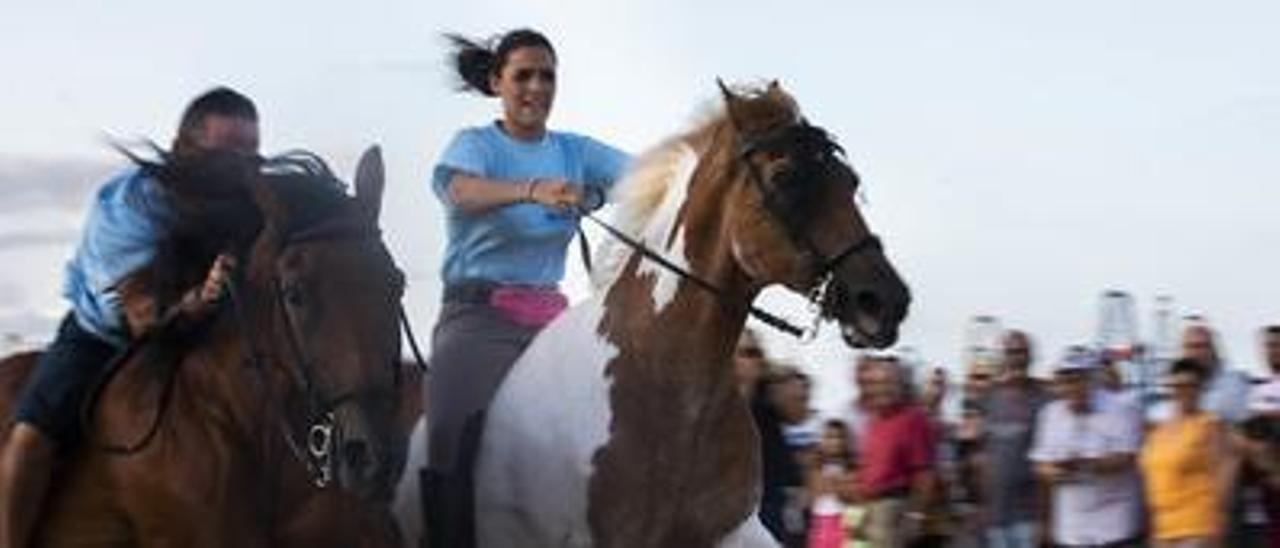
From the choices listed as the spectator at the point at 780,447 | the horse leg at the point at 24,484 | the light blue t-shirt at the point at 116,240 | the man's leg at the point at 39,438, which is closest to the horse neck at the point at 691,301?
the light blue t-shirt at the point at 116,240

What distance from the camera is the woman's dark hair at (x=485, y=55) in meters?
8.16

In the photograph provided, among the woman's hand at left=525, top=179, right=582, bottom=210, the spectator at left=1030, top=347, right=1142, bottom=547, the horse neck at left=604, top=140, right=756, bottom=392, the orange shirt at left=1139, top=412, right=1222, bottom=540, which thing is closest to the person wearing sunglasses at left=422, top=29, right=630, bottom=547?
the woman's hand at left=525, top=179, right=582, bottom=210

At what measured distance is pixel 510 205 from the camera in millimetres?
7973

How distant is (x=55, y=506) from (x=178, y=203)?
3.11 feet

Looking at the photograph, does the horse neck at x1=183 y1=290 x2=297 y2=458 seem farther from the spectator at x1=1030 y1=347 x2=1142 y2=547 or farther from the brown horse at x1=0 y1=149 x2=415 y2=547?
the spectator at x1=1030 y1=347 x2=1142 y2=547

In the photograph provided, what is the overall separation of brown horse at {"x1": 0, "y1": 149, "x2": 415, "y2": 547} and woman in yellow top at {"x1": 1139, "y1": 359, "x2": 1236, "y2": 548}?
5.18 meters

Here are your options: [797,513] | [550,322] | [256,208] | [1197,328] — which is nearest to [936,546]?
[797,513]

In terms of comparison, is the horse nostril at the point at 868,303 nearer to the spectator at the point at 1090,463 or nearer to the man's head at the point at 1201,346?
the man's head at the point at 1201,346

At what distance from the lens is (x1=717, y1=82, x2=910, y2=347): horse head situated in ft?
24.0

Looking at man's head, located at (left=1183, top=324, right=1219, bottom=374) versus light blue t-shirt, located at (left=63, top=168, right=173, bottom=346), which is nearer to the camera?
light blue t-shirt, located at (left=63, top=168, right=173, bottom=346)

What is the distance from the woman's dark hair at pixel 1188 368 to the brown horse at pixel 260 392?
5.11m

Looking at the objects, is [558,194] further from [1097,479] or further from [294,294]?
[1097,479]

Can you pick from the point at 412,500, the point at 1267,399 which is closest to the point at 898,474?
the point at 1267,399

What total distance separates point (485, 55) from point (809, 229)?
1.46 m
